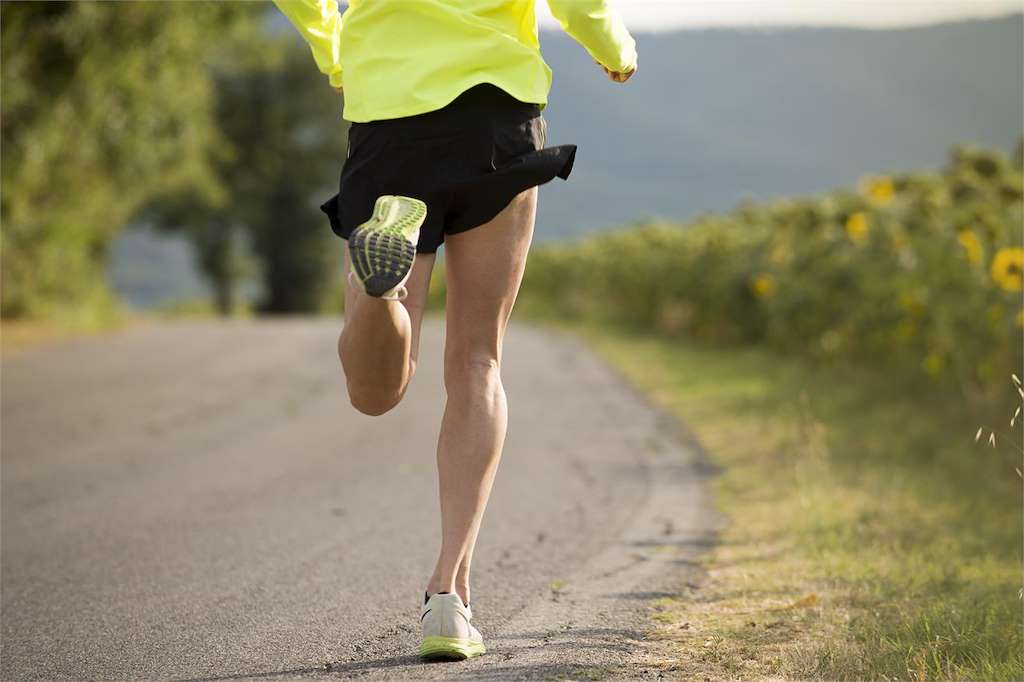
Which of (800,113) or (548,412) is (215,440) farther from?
(800,113)

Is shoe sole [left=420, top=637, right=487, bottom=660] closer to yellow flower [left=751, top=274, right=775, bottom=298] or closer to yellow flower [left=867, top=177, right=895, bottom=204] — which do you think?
yellow flower [left=867, top=177, right=895, bottom=204]

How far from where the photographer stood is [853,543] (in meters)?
4.22

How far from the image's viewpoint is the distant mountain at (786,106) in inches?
291

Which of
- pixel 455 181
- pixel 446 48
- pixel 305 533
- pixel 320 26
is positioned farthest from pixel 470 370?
pixel 305 533

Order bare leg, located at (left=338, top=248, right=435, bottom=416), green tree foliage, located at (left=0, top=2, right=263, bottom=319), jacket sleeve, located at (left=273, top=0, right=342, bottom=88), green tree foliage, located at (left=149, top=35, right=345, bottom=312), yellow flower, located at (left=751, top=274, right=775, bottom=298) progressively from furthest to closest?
green tree foliage, located at (left=149, top=35, right=345, bottom=312)
green tree foliage, located at (left=0, top=2, right=263, bottom=319)
yellow flower, located at (left=751, top=274, right=775, bottom=298)
jacket sleeve, located at (left=273, top=0, right=342, bottom=88)
bare leg, located at (left=338, top=248, right=435, bottom=416)

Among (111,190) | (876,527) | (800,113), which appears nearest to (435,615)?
(876,527)

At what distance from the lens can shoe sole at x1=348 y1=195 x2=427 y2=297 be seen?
2.36 m

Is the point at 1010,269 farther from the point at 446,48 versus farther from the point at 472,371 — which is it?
the point at 446,48

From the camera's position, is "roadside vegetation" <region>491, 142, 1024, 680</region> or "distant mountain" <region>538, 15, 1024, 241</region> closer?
"roadside vegetation" <region>491, 142, 1024, 680</region>

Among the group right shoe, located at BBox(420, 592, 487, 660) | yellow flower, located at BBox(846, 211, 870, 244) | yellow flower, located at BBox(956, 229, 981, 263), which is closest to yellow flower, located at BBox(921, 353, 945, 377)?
yellow flower, located at BBox(956, 229, 981, 263)

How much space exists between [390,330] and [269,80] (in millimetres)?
35329

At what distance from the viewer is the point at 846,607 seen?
3205 millimetres

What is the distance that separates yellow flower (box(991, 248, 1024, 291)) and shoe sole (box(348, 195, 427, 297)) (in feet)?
14.0

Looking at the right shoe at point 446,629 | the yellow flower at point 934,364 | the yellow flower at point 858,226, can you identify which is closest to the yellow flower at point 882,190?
the yellow flower at point 858,226
